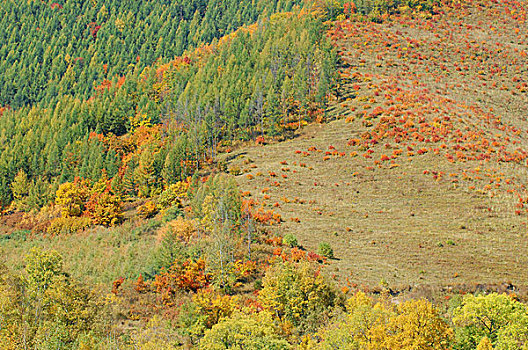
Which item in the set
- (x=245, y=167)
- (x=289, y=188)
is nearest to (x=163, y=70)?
(x=245, y=167)

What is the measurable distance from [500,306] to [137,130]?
121018mm

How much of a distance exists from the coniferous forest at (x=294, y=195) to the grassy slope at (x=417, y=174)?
0.42 metres

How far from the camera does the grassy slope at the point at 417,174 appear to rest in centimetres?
5838

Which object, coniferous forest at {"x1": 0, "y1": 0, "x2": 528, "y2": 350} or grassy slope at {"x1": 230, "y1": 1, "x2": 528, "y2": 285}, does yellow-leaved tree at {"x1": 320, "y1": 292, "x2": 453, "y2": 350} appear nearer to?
coniferous forest at {"x1": 0, "y1": 0, "x2": 528, "y2": 350}

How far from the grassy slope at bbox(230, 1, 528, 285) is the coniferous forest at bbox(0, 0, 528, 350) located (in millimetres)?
416

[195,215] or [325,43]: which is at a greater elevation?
[325,43]

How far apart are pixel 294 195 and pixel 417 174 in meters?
22.1

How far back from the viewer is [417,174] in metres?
80.6

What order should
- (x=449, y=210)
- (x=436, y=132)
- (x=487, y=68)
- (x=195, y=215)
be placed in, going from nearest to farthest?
(x=449, y=210)
(x=195, y=215)
(x=436, y=132)
(x=487, y=68)

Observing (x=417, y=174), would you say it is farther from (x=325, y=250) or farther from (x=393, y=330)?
(x=393, y=330)

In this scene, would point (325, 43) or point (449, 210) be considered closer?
point (449, 210)

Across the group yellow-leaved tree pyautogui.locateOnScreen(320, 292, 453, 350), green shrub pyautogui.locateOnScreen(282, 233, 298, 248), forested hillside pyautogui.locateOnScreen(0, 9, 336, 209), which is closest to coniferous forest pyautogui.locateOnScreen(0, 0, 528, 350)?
yellow-leaved tree pyautogui.locateOnScreen(320, 292, 453, 350)

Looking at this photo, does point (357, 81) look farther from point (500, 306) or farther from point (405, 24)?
point (500, 306)

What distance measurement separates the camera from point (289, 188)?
8275 cm
